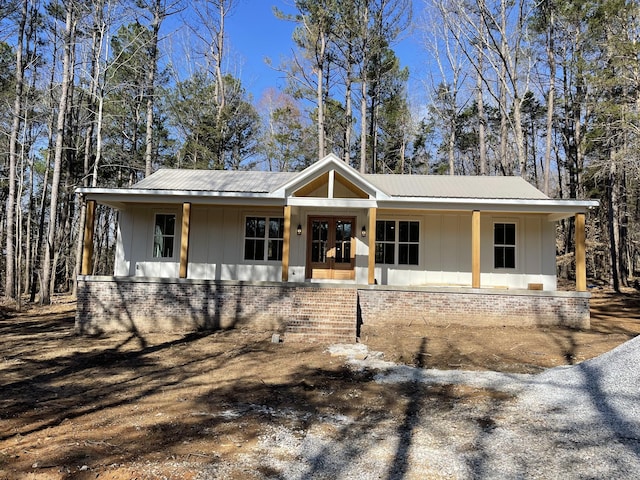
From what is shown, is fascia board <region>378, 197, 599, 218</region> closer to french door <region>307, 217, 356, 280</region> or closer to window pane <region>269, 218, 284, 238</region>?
french door <region>307, 217, 356, 280</region>

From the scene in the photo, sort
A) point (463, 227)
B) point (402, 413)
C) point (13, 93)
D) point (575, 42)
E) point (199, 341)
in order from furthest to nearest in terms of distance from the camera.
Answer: point (575, 42), point (13, 93), point (463, 227), point (199, 341), point (402, 413)

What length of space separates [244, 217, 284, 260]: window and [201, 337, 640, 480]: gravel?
7.58 m

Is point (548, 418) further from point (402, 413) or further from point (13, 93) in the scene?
point (13, 93)

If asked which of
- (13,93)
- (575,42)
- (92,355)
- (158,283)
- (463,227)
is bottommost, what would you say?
(92,355)

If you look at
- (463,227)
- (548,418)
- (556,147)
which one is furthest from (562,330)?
(556,147)

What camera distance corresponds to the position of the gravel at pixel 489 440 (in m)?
3.35

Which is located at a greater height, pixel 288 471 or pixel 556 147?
pixel 556 147

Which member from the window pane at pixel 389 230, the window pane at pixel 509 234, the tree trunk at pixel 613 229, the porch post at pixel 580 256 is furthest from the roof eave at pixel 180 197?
the tree trunk at pixel 613 229

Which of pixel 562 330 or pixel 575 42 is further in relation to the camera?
pixel 575 42

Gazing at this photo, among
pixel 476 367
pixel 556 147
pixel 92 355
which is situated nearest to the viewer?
pixel 476 367

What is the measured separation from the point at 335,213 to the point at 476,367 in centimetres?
617

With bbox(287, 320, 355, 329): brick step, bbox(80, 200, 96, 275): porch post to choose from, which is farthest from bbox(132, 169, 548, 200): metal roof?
bbox(287, 320, 355, 329): brick step

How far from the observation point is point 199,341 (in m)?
8.83

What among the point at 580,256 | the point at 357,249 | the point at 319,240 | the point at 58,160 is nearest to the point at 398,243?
the point at 357,249
